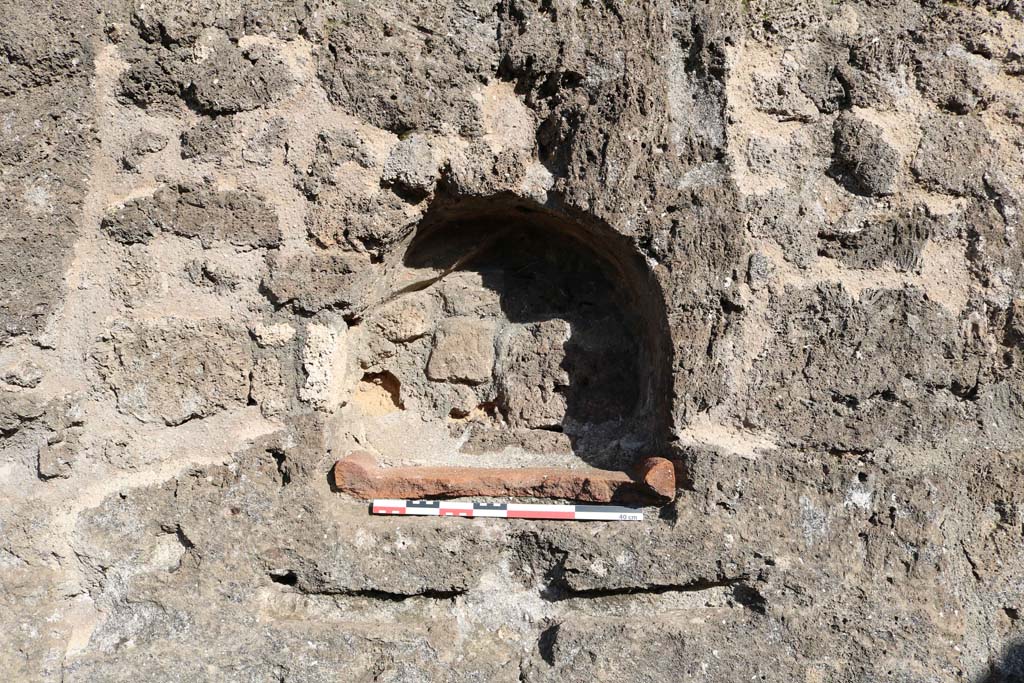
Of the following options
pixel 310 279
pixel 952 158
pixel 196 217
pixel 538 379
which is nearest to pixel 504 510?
pixel 538 379

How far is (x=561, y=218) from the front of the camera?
1675mm

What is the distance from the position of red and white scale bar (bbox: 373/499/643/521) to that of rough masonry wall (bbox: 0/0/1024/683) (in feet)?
0.10

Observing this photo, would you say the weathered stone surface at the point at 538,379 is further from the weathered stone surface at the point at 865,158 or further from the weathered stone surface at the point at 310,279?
the weathered stone surface at the point at 865,158

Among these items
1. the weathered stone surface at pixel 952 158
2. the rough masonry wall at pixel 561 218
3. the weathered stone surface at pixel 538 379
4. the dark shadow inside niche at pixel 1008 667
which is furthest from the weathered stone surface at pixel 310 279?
the dark shadow inside niche at pixel 1008 667

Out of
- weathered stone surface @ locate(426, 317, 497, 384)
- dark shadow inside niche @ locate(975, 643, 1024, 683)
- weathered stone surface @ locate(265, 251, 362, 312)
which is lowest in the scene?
dark shadow inside niche @ locate(975, 643, 1024, 683)

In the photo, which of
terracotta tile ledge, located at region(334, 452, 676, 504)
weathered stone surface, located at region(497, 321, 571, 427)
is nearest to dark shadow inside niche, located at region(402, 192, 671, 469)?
weathered stone surface, located at region(497, 321, 571, 427)

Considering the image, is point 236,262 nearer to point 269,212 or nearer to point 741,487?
point 269,212

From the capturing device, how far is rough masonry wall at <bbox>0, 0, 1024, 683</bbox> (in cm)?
157

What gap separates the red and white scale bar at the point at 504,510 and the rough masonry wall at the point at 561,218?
3 centimetres

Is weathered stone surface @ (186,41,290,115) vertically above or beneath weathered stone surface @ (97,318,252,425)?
above

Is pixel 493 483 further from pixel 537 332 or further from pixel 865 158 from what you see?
pixel 865 158

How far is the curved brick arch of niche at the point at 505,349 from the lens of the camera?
5.76 ft

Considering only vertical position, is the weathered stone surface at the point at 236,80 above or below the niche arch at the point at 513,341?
above

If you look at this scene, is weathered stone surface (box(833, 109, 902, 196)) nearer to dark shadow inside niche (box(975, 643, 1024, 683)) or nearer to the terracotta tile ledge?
the terracotta tile ledge
